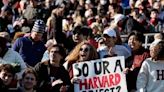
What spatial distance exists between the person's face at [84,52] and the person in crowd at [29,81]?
116cm

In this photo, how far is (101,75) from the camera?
1004 centimetres

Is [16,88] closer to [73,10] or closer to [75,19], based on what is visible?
[75,19]

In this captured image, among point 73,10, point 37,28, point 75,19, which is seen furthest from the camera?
point 73,10

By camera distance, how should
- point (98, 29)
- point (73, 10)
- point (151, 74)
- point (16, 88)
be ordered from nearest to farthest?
point (16, 88), point (151, 74), point (98, 29), point (73, 10)

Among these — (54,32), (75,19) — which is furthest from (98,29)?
(75,19)

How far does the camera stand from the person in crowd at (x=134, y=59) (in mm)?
10406

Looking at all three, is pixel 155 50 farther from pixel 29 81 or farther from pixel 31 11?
pixel 31 11

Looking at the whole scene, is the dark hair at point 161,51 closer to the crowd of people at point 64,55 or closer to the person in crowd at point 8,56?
the crowd of people at point 64,55

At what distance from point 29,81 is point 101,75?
1325 mm

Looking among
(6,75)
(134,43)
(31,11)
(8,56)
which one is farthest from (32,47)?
(31,11)

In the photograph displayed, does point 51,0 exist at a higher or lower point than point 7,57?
higher

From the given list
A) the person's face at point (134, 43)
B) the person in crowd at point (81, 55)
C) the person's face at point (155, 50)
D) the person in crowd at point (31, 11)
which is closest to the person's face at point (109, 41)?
the person's face at point (134, 43)

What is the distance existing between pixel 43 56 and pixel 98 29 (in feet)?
15.3

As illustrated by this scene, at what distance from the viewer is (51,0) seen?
21.8 m
